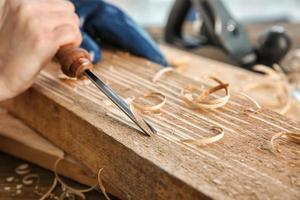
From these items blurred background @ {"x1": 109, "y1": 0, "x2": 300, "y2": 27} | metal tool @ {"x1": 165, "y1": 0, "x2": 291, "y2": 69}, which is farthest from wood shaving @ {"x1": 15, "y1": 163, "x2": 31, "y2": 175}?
blurred background @ {"x1": 109, "y1": 0, "x2": 300, "y2": 27}

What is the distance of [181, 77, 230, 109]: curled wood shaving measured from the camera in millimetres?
609

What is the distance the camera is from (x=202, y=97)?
628 mm

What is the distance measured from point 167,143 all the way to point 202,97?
0.13m

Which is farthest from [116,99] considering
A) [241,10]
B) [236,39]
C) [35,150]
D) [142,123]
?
[241,10]

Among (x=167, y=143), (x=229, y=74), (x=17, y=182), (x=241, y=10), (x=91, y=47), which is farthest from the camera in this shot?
(x=241, y=10)

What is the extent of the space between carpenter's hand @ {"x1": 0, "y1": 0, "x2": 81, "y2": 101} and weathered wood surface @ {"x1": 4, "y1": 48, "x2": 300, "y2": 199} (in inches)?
2.1

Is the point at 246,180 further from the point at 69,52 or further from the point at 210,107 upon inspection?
the point at 69,52

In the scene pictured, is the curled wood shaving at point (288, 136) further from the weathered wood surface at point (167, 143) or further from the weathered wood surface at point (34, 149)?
the weathered wood surface at point (34, 149)

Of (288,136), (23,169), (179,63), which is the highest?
(288,136)

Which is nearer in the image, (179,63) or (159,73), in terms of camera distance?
(159,73)

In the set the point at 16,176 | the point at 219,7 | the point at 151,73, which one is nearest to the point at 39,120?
the point at 16,176

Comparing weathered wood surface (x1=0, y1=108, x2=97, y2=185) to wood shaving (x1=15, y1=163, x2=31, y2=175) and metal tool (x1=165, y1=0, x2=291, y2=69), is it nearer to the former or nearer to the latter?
wood shaving (x1=15, y1=163, x2=31, y2=175)

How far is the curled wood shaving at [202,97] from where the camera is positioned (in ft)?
2.00

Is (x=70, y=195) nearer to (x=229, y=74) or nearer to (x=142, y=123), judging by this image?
(x=142, y=123)
